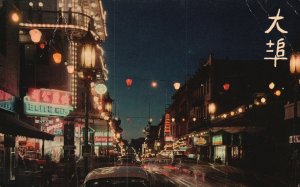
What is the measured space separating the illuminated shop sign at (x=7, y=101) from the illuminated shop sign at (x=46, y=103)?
55.3 inches

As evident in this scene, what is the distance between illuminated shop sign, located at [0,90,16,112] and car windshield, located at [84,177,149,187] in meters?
10.9

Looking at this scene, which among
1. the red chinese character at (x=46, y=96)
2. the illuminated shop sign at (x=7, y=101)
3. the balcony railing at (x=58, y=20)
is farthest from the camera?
the balcony railing at (x=58, y=20)

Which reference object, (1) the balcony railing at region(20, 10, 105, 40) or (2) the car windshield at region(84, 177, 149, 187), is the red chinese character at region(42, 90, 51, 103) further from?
(2) the car windshield at region(84, 177, 149, 187)

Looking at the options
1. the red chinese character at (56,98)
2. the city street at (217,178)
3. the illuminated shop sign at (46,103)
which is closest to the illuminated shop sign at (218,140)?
the city street at (217,178)

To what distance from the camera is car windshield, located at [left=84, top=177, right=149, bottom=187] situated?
30.1ft

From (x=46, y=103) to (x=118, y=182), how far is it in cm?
1495

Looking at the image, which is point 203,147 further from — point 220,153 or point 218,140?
point 218,140

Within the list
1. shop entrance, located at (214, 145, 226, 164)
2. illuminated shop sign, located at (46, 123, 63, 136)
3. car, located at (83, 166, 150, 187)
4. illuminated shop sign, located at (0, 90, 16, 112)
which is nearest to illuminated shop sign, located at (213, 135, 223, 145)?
shop entrance, located at (214, 145, 226, 164)

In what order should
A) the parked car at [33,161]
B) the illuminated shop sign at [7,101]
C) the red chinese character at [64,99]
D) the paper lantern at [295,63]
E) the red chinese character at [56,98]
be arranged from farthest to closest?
the parked car at [33,161], the red chinese character at [64,99], the red chinese character at [56,98], the paper lantern at [295,63], the illuminated shop sign at [7,101]

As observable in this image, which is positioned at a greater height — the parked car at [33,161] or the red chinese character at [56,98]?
the red chinese character at [56,98]

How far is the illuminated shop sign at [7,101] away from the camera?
18681 mm

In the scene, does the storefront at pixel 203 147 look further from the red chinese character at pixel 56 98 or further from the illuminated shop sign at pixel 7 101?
the illuminated shop sign at pixel 7 101

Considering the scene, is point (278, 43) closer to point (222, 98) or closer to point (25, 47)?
point (25, 47)

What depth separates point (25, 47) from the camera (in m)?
34.2
